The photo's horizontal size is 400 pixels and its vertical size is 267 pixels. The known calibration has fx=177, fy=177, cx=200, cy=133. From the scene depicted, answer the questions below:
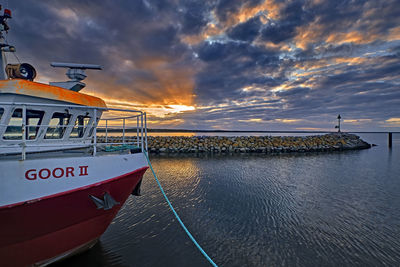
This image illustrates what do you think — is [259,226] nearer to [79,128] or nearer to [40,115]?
[79,128]

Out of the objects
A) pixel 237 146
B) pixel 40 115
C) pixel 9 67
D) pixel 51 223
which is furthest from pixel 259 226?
pixel 237 146

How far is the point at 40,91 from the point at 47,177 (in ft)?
7.27

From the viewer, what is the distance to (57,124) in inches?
199

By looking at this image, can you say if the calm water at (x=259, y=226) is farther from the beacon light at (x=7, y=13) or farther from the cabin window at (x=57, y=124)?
the beacon light at (x=7, y=13)

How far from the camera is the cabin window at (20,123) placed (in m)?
4.39

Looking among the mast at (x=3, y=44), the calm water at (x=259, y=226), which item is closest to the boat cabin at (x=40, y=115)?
the mast at (x=3, y=44)

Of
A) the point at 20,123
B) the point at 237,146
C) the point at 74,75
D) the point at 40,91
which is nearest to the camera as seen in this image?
the point at 40,91

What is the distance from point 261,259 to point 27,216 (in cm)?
600

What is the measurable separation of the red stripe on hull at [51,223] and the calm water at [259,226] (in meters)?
1.07

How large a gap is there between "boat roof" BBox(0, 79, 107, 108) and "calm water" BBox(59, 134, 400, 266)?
4.58 meters

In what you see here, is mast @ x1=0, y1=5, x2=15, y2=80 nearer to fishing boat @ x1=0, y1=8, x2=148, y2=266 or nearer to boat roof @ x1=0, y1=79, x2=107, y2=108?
fishing boat @ x1=0, y1=8, x2=148, y2=266

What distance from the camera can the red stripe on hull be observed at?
373cm

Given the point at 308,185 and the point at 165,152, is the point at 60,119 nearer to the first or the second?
the point at 308,185

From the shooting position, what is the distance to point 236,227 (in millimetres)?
6918
